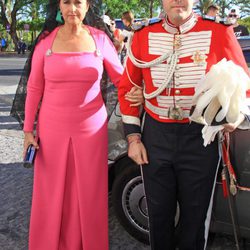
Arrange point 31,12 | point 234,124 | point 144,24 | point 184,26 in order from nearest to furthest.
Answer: point 234,124
point 184,26
point 144,24
point 31,12

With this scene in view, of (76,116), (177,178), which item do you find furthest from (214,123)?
(76,116)

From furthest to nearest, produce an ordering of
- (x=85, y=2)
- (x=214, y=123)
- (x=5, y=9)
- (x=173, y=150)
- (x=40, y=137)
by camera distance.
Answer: (x=5, y=9) → (x=40, y=137) → (x=85, y=2) → (x=173, y=150) → (x=214, y=123)

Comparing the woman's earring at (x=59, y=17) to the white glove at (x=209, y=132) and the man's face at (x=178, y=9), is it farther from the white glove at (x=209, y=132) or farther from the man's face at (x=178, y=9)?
the white glove at (x=209, y=132)

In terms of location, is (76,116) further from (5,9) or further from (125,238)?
(5,9)

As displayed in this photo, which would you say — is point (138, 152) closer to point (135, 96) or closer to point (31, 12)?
point (135, 96)

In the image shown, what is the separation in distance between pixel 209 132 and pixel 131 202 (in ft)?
4.54

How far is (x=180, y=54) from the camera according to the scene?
1.99 metres

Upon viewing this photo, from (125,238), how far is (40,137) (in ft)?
3.78

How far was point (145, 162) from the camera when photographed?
83.7 inches

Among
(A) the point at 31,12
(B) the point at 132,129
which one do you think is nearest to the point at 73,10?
(B) the point at 132,129

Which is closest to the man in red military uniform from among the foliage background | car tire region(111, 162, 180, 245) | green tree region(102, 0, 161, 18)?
car tire region(111, 162, 180, 245)

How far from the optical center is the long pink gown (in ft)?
7.93

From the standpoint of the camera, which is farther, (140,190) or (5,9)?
(5,9)

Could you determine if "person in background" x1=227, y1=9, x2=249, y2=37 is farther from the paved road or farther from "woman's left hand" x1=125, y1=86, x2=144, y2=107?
the paved road
